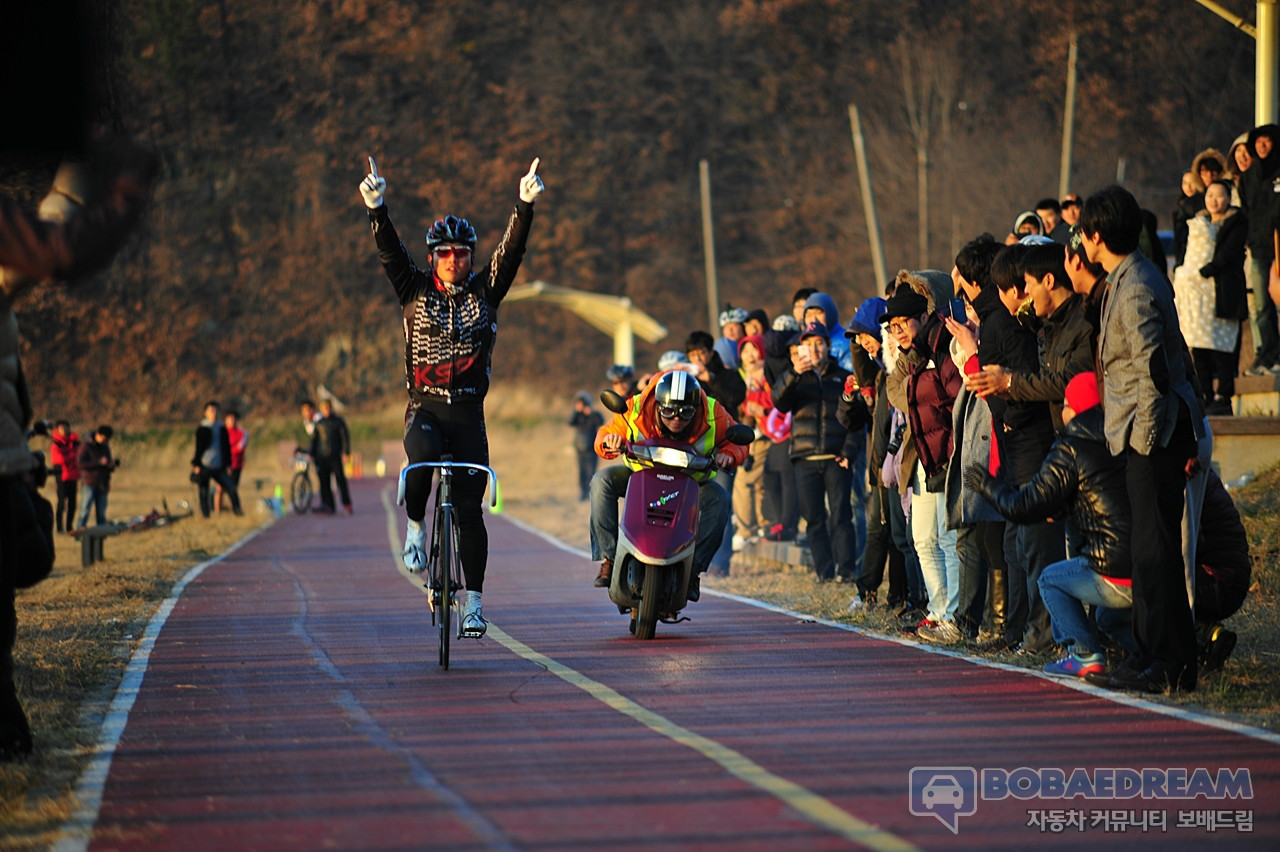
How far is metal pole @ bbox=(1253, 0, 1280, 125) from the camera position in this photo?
1758 cm

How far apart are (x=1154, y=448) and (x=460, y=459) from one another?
4.14 metres

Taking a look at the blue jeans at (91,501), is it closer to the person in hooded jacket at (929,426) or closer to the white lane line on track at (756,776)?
the person in hooded jacket at (929,426)

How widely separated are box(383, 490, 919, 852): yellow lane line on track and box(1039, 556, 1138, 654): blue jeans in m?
2.42

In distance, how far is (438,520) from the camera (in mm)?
10383

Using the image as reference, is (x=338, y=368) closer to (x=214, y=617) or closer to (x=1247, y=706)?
(x=214, y=617)

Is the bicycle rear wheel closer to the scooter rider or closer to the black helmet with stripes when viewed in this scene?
the scooter rider

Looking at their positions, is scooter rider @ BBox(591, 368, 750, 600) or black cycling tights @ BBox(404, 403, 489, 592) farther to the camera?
scooter rider @ BBox(591, 368, 750, 600)

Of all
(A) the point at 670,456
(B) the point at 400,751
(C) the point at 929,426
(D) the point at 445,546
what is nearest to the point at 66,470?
(A) the point at 670,456

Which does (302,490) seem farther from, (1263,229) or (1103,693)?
(1103,693)

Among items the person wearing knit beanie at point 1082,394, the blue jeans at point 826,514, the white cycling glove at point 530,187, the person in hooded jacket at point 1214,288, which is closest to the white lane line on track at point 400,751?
the white cycling glove at point 530,187

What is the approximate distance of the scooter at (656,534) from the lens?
11.4m

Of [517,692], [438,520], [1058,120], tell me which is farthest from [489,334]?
[1058,120]

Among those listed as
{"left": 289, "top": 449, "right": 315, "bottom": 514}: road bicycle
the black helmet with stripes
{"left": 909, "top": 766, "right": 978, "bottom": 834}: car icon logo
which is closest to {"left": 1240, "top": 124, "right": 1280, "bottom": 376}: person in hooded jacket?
the black helmet with stripes

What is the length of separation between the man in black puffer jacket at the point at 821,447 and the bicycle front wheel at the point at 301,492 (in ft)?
67.2
